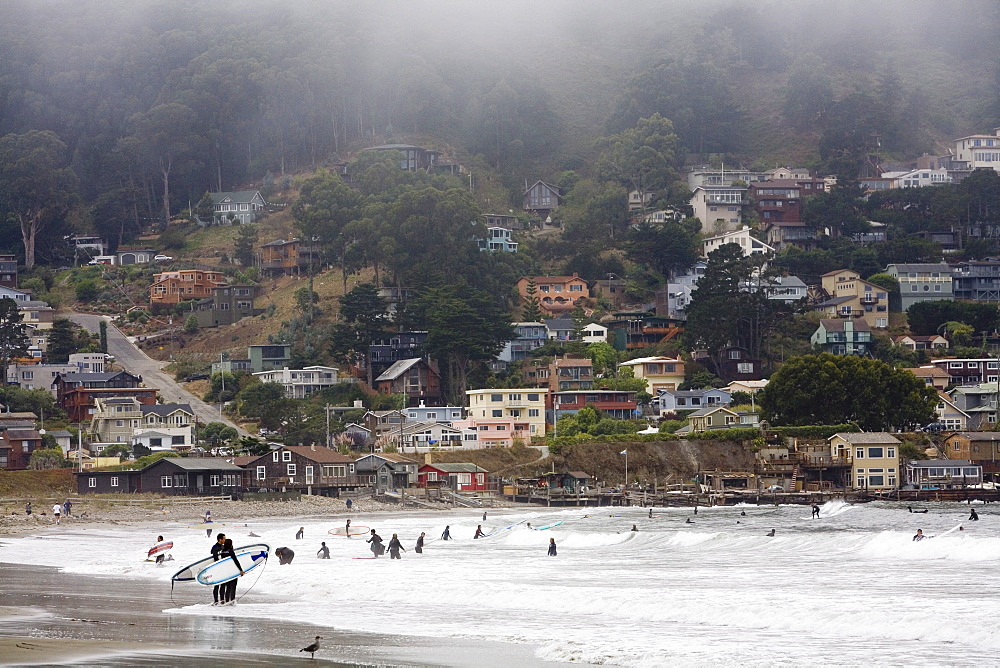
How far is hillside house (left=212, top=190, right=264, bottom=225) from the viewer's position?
5807 inches

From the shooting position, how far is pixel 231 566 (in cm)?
3064

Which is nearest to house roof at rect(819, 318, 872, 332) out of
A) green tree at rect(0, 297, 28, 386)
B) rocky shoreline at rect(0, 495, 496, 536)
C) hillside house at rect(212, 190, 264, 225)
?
rocky shoreline at rect(0, 495, 496, 536)

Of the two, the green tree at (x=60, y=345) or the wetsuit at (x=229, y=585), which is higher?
the green tree at (x=60, y=345)

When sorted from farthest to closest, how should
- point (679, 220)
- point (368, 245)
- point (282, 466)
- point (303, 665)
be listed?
point (679, 220), point (368, 245), point (282, 466), point (303, 665)

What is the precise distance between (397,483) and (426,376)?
22937 mm

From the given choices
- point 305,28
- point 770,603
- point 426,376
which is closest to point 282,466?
point 426,376

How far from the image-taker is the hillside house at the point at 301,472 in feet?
267

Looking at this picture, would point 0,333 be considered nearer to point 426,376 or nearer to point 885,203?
point 426,376

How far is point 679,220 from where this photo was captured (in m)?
139

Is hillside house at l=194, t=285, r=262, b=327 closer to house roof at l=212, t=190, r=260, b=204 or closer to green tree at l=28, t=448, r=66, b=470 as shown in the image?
house roof at l=212, t=190, r=260, b=204

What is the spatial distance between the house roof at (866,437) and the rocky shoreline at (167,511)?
26.1 meters

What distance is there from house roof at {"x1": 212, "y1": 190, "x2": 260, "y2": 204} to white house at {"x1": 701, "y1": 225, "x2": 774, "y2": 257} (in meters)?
47.7

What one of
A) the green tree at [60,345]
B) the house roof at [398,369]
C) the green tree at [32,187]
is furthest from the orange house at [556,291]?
the green tree at [32,187]

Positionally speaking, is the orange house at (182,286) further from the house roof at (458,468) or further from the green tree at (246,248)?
the house roof at (458,468)
